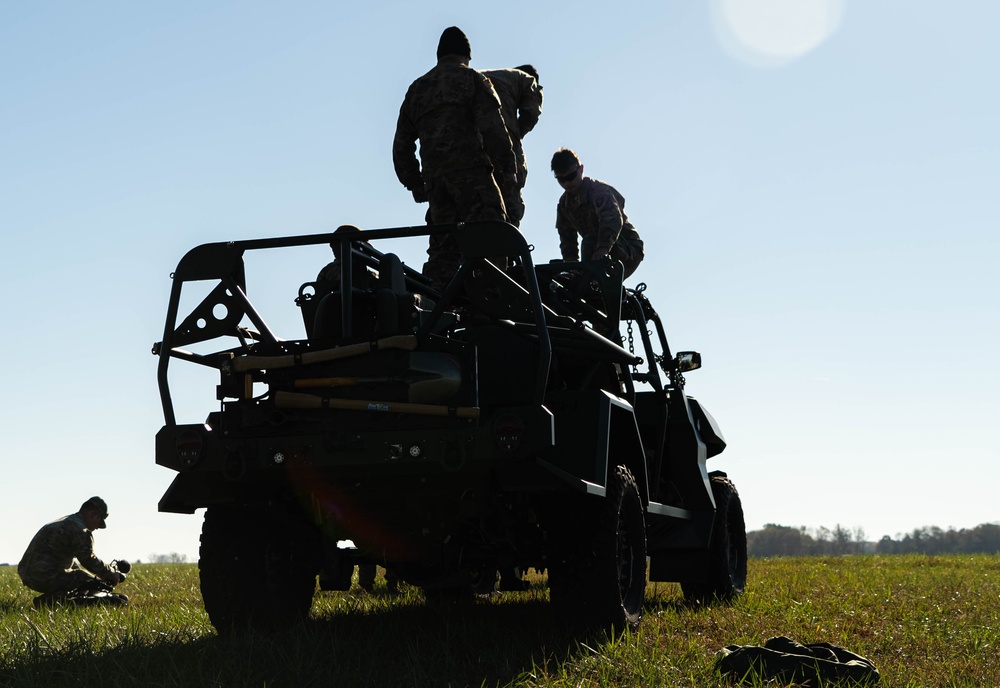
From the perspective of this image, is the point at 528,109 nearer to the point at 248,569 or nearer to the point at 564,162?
the point at 564,162

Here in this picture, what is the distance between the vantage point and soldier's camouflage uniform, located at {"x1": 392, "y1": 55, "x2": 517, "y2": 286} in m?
9.45

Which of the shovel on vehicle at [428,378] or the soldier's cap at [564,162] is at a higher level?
the soldier's cap at [564,162]

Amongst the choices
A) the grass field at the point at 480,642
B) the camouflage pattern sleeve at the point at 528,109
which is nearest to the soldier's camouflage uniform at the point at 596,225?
the camouflage pattern sleeve at the point at 528,109

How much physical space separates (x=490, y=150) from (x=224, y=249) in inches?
151

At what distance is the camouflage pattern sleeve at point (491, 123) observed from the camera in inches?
372

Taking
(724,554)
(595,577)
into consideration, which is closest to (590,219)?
(724,554)

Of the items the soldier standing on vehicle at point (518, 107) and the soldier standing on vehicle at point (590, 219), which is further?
the soldier standing on vehicle at point (590, 219)

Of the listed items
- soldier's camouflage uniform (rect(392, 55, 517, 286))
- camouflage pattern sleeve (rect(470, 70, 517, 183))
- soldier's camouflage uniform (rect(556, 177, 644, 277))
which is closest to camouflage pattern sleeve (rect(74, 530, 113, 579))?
soldier's camouflage uniform (rect(392, 55, 517, 286))

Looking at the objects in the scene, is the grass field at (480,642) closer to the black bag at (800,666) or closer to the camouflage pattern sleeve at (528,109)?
the black bag at (800,666)

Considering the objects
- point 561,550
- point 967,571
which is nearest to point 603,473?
point 561,550

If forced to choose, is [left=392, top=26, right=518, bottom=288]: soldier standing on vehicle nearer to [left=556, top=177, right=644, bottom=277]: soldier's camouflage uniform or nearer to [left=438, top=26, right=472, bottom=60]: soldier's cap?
[left=438, top=26, right=472, bottom=60]: soldier's cap

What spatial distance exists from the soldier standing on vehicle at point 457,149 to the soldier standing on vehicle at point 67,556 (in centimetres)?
398

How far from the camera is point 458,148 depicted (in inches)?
374

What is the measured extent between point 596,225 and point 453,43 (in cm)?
244
